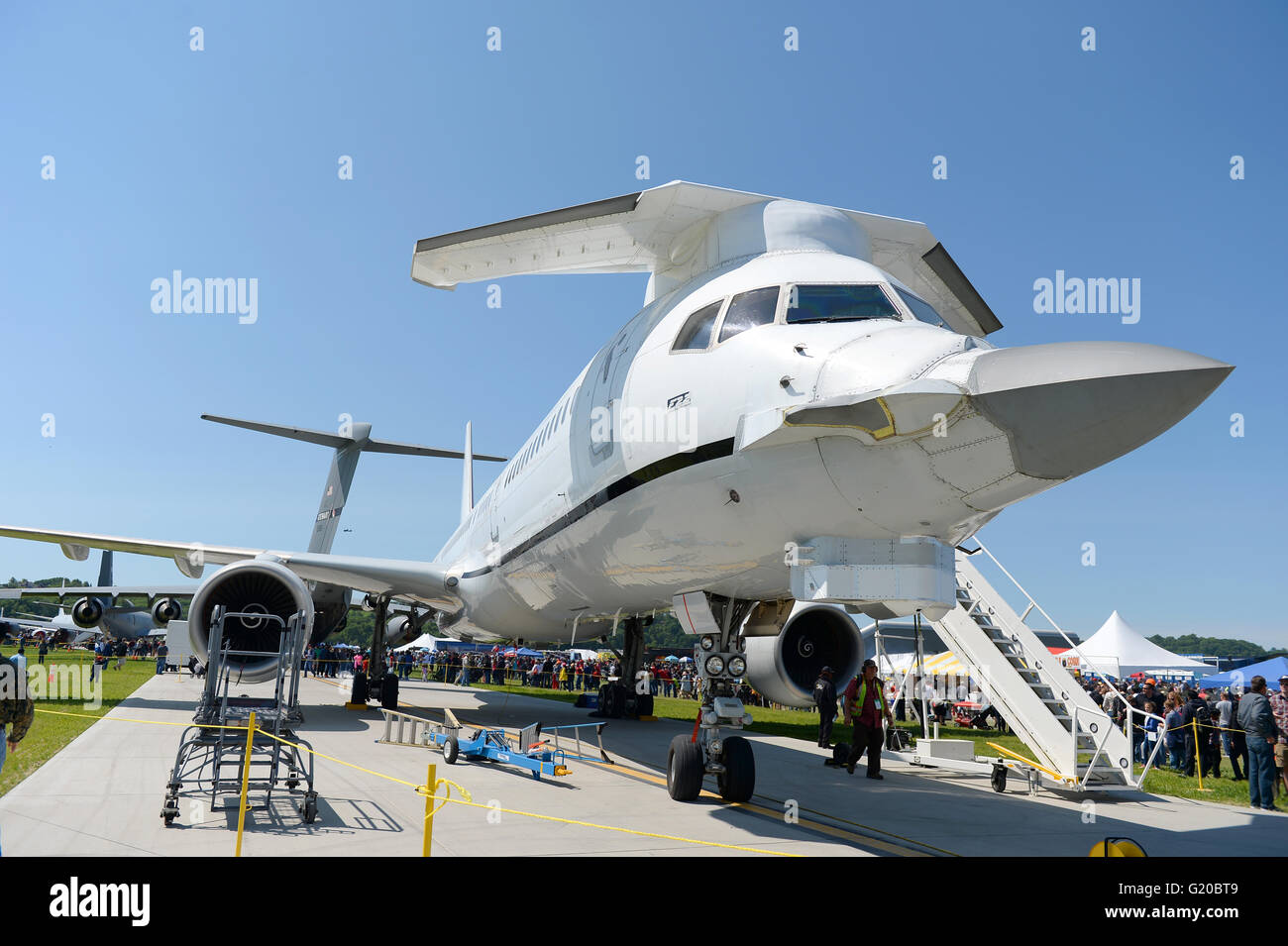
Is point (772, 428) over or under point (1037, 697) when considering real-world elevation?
over

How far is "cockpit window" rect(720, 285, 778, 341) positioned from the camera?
263 inches

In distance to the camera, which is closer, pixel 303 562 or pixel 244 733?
pixel 244 733

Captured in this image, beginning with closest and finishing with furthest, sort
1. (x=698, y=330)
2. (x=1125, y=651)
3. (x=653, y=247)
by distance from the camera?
(x=698, y=330) < (x=653, y=247) < (x=1125, y=651)

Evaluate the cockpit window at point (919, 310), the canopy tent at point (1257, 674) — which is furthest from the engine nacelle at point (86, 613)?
the canopy tent at point (1257, 674)

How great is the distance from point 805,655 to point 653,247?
5.99m

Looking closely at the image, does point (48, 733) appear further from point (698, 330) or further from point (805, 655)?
point (698, 330)

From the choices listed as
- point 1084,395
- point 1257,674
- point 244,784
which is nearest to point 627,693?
point 244,784

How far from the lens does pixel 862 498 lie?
5.83 metres

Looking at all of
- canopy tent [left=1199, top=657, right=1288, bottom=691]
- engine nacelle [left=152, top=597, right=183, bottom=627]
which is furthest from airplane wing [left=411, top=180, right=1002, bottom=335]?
engine nacelle [left=152, top=597, right=183, bottom=627]

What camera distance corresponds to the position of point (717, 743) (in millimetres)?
8750

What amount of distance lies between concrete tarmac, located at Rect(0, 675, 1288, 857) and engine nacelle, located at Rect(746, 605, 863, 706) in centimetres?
117
